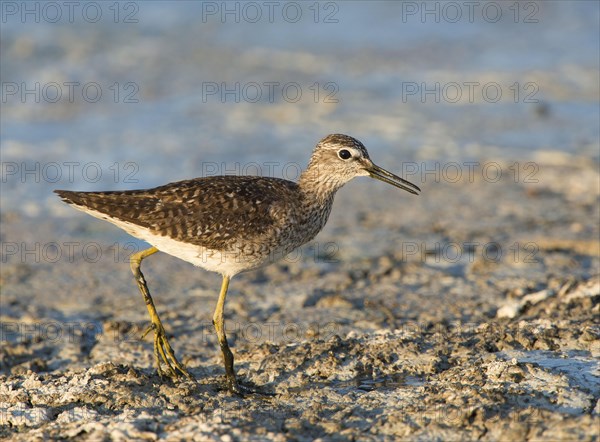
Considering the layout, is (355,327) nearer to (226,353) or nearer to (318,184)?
(318,184)

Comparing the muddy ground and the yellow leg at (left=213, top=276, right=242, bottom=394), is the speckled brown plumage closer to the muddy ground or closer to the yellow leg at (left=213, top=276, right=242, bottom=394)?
the yellow leg at (left=213, top=276, right=242, bottom=394)

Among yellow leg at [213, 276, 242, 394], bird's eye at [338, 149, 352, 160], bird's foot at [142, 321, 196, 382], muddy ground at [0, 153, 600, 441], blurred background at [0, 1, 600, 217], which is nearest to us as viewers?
muddy ground at [0, 153, 600, 441]

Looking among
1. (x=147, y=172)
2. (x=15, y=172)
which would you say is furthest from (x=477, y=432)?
(x=15, y=172)

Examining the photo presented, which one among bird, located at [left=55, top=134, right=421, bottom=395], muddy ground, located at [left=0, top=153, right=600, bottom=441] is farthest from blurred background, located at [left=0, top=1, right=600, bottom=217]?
bird, located at [left=55, top=134, right=421, bottom=395]

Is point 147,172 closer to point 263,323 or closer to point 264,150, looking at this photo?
point 264,150

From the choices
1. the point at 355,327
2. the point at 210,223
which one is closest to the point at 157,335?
the point at 210,223

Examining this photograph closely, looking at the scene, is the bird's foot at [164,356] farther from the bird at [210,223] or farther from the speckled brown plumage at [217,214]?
the speckled brown plumage at [217,214]

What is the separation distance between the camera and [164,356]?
650 centimetres

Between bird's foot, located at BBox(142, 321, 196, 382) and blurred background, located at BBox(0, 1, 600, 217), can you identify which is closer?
bird's foot, located at BBox(142, 321, 196, 382)

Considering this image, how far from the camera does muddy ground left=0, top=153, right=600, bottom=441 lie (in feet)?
17.4

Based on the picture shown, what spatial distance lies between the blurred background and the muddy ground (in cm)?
130

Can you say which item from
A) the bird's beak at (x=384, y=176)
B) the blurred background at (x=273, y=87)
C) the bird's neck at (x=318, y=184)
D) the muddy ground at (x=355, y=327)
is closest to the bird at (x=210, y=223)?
the bird's neck at (x=318, y=184)

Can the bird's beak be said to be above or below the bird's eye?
below

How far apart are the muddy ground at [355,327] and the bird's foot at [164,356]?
20 cm
